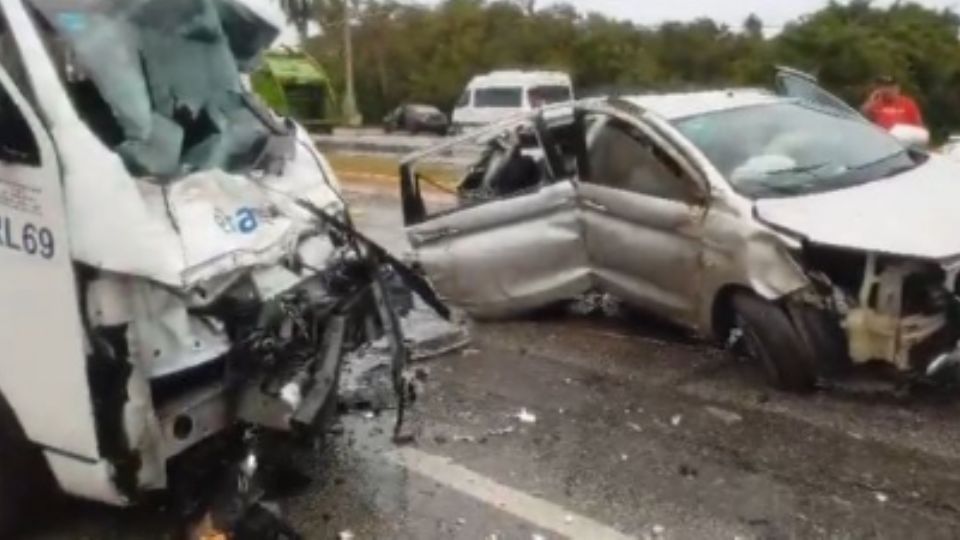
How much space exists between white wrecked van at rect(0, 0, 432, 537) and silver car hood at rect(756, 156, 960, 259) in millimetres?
2309

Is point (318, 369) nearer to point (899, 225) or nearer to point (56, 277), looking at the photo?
point (56, 277)

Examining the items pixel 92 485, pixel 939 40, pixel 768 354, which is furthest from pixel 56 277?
pixel 939 40

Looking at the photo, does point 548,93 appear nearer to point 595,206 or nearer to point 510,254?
point 510,254

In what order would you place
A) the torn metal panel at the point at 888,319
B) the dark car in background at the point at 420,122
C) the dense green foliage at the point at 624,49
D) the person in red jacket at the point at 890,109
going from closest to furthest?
the torn metal panel at the point at 888,319, the person in red jacket at the point at 890,109, the dense green foliage at the point at 624,49, the dark car in background at the point at 420,122

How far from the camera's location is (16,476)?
477 cm

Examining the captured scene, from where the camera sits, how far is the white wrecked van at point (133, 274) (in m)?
4.41

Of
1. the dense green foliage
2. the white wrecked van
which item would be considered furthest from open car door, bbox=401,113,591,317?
the dense green foliage

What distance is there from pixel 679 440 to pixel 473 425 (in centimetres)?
105

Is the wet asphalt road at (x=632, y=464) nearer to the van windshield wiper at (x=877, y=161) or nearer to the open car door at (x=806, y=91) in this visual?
the van windshield wiper at (x=877, y=161)

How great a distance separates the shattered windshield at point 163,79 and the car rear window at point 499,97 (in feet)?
83.3

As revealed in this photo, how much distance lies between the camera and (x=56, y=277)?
441cm

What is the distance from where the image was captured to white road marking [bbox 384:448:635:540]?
4.91m

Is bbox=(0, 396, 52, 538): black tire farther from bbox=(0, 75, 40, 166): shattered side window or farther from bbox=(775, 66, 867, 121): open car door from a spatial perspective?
bbox=(775, 66, 867, 121): open car door

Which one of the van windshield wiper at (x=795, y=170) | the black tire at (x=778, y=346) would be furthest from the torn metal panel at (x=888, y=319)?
the van windshield wiper at (x=795, y=170)
